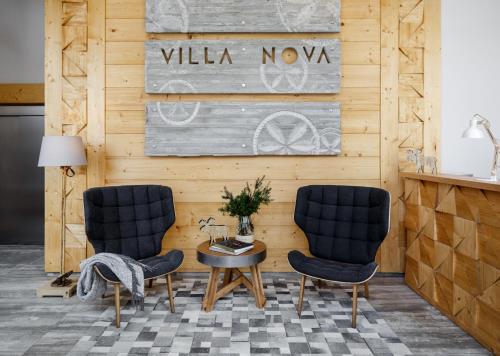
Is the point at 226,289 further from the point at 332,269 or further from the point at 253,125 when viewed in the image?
the point at 253,125

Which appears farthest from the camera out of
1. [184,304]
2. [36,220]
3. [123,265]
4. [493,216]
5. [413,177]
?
[36,220]

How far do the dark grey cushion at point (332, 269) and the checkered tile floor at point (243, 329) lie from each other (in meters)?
0.33

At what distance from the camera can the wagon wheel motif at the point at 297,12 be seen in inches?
128

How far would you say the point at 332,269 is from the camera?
2.49 meters

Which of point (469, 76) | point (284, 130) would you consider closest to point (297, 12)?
point (284, 130)

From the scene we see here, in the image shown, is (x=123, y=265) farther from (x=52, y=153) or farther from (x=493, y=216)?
(x=493, y=216)

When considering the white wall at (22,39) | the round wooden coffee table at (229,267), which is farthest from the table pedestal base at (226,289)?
the white wall at (22,39)

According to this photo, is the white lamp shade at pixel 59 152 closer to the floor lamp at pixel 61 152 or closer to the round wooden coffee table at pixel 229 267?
the floor lamp at pixel 61 152

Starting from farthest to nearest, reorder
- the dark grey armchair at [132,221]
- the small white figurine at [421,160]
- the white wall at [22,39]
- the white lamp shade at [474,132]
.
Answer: the white wall at [22,39]
the small white figurine at [421,160]
the dark grey armchair at [132,221]
the white lamp shade at [474,132]

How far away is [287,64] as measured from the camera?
3250 mm

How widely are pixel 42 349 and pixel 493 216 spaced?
2.87m

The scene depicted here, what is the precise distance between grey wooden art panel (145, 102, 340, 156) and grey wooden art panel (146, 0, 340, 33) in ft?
2.40

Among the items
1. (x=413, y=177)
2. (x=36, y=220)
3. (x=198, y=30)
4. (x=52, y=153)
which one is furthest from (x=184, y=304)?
(x=36, y=220)

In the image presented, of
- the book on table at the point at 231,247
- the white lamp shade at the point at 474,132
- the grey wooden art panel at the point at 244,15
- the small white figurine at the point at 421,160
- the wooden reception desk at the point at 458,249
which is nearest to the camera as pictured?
the wooden reception desk at the point at 458,249
